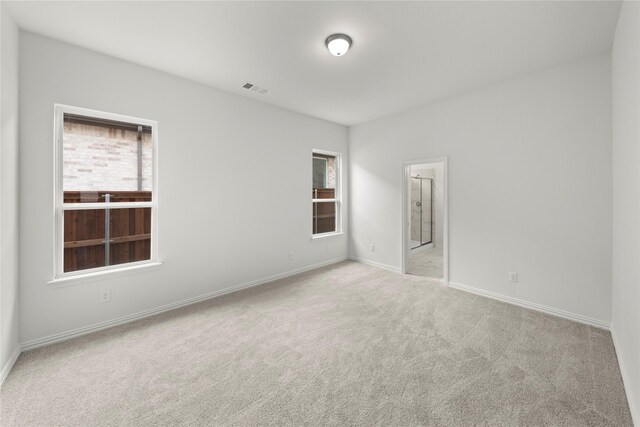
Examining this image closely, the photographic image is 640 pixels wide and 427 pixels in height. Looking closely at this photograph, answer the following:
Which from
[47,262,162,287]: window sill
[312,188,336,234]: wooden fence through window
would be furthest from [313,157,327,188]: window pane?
[47,262,162,287]: window sill

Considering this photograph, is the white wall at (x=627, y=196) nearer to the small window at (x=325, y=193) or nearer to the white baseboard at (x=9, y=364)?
the small window at (x=325, y=193)

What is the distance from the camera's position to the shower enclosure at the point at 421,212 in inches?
278

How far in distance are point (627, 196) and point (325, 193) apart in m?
4.03

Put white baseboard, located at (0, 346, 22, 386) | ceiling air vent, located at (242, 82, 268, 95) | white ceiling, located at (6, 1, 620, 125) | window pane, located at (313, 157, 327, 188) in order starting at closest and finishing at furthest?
white baseboard, located at (0, 346, 22, 386)
white ceiling, located at (6, 1, 620, 125)
ceiling air vent, located at (242, 82, 268, 95)
window pane, located at (313, 157, 327, 188)

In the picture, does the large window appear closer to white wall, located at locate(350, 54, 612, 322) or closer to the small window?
the small window

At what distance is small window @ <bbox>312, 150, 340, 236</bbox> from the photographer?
515 cm

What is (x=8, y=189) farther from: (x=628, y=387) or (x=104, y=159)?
(x=628, y=387)

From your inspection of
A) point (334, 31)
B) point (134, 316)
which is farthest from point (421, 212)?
point (134, 316)

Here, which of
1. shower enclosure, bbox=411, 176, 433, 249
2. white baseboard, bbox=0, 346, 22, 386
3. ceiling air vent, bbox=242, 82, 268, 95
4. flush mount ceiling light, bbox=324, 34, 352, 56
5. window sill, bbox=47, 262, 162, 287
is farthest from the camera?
shower enclosure, bbox=411, 176, 433, 249

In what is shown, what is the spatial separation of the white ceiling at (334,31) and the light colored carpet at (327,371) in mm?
2808

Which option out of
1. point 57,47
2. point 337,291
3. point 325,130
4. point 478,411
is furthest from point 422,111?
point 57,47

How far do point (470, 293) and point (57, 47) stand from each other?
5.41 m

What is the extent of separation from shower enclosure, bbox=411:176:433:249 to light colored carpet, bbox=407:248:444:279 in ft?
1.27

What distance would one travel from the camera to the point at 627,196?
1.94m
